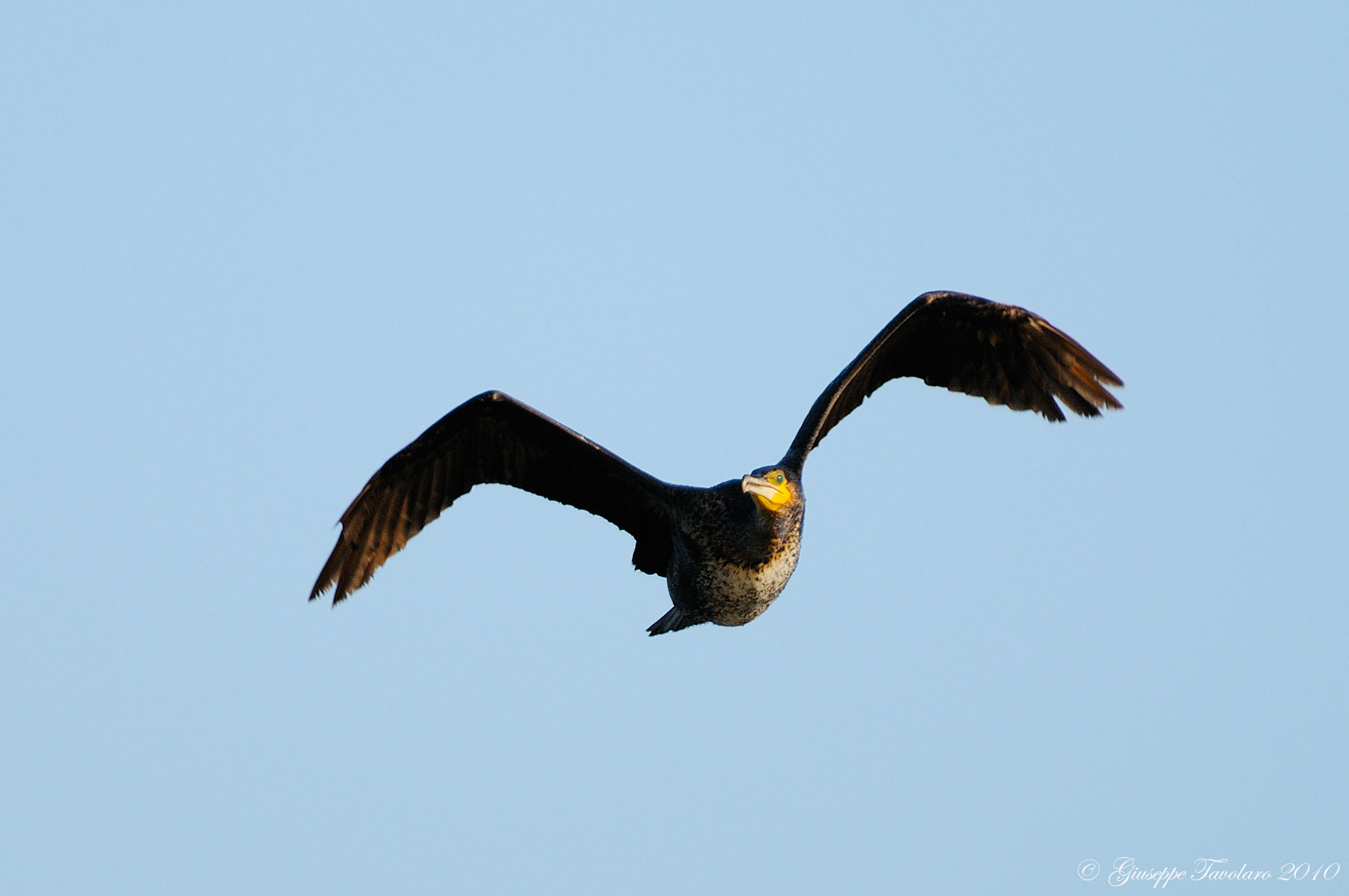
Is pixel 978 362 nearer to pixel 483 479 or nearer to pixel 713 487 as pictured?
pixel 713 487

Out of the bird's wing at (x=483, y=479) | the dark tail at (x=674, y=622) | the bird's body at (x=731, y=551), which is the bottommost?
the dark tail at (x=674, y=622)

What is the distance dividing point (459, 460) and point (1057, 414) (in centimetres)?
435

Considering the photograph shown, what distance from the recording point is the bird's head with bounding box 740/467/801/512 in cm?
952

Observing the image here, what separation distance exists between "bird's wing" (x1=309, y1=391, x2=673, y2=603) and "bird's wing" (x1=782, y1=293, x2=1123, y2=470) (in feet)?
4.29

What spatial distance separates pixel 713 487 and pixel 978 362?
2.55 m

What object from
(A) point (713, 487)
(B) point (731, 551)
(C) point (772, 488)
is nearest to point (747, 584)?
(B) point (731, 551)

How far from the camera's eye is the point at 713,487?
33.5ft

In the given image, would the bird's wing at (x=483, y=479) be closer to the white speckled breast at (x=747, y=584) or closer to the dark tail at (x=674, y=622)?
the dark tail at (x=674, y=622)

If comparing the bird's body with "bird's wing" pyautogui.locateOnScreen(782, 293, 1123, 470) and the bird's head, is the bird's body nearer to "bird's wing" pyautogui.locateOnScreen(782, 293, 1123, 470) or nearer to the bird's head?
the bird's head

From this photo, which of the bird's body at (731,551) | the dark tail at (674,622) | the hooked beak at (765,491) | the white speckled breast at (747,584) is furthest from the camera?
the dark tail at (674,622)

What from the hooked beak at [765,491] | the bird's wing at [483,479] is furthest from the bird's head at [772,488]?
the bird's wing at [483,479]

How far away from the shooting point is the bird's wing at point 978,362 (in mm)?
10977

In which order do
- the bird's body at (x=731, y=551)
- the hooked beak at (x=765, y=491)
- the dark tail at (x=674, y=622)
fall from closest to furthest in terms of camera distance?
the hooked beak at (x=765, y=491)
the bird's body at (x=731, y=551)
the dark tail at (x=674, y=622)

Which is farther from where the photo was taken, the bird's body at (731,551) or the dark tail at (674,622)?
the dark tail at (674,622)
